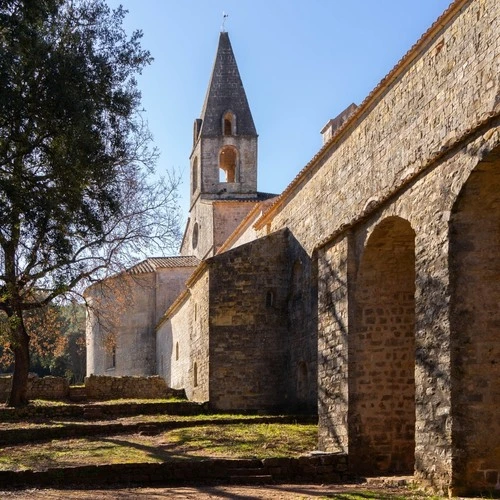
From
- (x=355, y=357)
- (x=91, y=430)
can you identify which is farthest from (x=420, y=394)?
(x=91, y=430)

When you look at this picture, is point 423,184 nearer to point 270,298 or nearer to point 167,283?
point 270,298

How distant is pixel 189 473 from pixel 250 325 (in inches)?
476

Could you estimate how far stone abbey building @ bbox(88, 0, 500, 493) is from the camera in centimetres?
1063

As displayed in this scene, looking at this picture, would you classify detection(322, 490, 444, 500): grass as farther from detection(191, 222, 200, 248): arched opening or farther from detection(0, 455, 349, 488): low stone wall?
detection(191, 222, 200, 248): arched opening

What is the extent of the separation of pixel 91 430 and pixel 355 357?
26.1 feet

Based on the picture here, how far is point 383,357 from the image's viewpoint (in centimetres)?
1408

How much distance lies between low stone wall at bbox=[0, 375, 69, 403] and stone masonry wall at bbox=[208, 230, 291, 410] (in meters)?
6.44

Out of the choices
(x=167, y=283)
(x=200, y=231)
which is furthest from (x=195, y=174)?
(x=167, y=283)

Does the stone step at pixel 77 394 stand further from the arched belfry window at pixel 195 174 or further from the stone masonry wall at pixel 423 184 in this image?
the arched belfry window at pixel 195 174

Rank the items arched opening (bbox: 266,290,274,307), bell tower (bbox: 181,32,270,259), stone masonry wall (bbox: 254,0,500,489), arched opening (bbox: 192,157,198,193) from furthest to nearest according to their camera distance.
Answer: arched opening (bbox: 192,157,198,193)
bell tower (bbox: 181,32,270,259)
arched opening (bbox: 266,290,274,307)
stone masonry wall (bbox: 254,0,500,489)

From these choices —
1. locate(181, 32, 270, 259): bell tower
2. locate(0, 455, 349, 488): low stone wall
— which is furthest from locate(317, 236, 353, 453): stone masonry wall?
locate(181, 32, 270, 259): bell tower

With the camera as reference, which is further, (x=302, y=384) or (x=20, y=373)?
(x=20, y=373)

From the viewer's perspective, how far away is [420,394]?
11453mm

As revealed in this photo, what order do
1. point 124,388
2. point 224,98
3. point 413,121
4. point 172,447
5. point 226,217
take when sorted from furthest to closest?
point 224,98 → point 226,217 → point 124,388 → point 172,447 → point 413,121
